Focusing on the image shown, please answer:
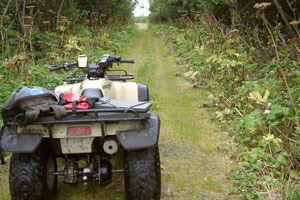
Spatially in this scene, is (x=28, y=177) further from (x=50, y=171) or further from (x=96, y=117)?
(x=96, y=117)

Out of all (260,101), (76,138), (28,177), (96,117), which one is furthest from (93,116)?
(260,101)

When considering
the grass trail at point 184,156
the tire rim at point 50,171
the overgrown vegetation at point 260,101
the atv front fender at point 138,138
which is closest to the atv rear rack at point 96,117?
the atv front fender at point 138,138

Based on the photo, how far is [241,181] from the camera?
3.98 m

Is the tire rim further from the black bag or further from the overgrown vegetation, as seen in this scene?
the overgrown vegetation

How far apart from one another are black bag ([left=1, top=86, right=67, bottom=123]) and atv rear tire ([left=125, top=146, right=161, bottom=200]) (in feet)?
2.31

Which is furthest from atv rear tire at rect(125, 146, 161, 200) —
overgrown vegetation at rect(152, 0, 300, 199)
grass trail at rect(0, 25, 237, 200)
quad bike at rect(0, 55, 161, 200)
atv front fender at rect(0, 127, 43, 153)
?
overgrown vegetation at rect(152, 0, 300, 199)

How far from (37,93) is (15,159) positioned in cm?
63

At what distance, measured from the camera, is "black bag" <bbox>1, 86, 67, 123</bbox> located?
2842 mm

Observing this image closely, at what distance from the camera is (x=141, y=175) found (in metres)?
3.16

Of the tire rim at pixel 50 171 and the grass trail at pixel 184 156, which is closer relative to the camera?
the tire rim at pixel 50 171

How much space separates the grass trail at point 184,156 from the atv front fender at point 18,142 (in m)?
1.02

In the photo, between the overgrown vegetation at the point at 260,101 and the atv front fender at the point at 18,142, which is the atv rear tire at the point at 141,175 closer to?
the atv front fender at the point at 18,142

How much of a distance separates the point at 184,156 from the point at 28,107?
2469 millimetres

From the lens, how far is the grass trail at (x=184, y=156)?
3912mm
